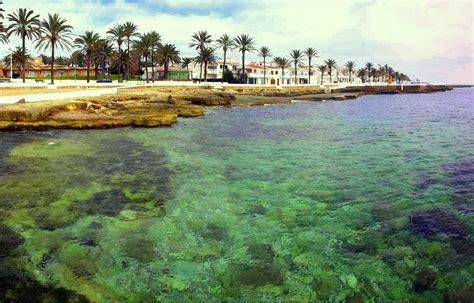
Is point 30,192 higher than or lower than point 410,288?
higher

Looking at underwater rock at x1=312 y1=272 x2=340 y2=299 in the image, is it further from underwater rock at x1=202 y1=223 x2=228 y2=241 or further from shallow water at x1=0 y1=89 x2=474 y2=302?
underwater rock at x1=202 y1=223 x2=228 y2=241

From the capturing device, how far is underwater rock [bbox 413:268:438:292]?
7.69 m

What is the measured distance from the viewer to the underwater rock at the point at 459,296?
7.20 meters

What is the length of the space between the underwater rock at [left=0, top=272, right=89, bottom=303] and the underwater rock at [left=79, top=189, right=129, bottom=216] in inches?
158

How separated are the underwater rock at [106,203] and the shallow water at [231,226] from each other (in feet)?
0.12

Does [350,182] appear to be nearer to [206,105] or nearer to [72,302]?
[72,302]

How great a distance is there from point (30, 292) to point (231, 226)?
5.29 m

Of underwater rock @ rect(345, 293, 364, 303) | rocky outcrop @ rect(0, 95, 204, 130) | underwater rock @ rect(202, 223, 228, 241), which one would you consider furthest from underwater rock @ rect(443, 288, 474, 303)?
rocky outcrop @ rect(0, 95, 204, 130)

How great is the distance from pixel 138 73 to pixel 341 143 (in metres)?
113

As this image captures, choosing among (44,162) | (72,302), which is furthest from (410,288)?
(44,162)

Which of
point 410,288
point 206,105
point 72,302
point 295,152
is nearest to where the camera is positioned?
point 72,302

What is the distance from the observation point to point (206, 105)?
60.4m

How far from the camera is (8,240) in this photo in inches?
366

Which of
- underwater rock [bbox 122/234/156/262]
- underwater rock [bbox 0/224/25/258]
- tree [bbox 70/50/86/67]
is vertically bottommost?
underwater rock [bbox 122/234/156/262]
